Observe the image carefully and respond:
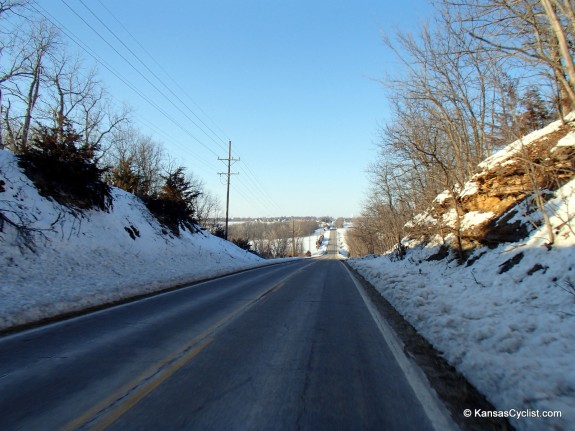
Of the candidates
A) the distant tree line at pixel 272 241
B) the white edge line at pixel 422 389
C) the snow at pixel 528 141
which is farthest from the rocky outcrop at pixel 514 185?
the distant tree line at pixel 272 241

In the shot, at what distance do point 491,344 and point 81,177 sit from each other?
17.9m

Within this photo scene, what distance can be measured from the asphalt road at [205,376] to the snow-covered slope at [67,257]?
6.81 feet

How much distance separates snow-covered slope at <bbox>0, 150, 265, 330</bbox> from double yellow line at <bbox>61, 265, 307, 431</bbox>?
4.06 m

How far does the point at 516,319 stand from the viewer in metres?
5.77

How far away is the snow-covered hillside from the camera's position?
3.69 m

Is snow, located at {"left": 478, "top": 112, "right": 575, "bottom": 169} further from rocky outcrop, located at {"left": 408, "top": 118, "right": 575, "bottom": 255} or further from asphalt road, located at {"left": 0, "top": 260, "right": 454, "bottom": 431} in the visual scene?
asphalt road, located at {"left": 0, "top": 260, "right": 454, "bottom": 431}

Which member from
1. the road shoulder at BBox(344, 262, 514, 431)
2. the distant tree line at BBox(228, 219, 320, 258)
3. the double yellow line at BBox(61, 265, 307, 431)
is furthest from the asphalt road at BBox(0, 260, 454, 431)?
the distant tree line at BBox(228, 219, 320, 258)

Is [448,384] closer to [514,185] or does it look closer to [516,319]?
[516,319]

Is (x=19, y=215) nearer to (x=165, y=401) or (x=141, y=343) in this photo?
(x=141, y=343)

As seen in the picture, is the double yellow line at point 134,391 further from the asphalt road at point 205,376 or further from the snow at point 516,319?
the snow at point 516,319

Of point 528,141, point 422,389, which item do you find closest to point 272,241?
point 528,141

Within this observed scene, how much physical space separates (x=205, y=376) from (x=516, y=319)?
4.54 m

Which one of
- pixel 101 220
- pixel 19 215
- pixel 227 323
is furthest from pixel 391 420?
pixel 101 220

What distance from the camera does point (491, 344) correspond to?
509cm
